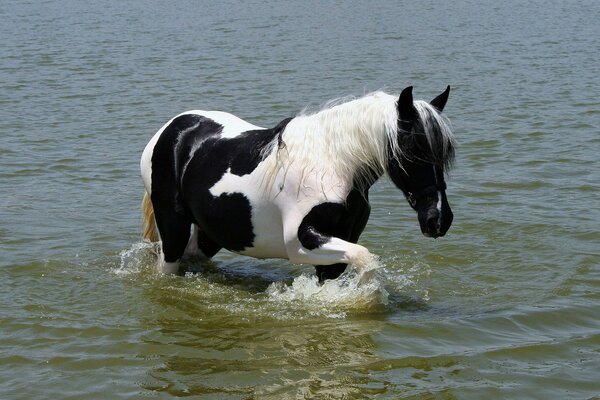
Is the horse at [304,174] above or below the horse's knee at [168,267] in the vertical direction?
above

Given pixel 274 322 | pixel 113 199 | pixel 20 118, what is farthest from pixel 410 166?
pixel 20 118

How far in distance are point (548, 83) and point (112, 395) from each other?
36.3 feet

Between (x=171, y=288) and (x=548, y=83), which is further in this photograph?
(x=548, y=83)

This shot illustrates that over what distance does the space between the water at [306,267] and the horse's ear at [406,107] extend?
3.79 feet

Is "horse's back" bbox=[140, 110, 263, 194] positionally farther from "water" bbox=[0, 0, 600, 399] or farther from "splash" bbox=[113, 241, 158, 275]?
"water" bbox=[0, 0, 600, 399]

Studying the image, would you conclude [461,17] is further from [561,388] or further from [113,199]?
[561,388]

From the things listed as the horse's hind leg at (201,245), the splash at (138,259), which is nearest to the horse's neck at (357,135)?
the horse's hind leg at (201,245)

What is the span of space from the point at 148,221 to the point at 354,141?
2.20 metres

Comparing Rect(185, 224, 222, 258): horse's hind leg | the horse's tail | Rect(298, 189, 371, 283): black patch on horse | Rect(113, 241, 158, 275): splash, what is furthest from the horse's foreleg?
Rect(113, 241, 158, 275): splash

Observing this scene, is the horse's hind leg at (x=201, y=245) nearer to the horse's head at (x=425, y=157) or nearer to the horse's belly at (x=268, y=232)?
the horse's belly at (x=268, y=232)

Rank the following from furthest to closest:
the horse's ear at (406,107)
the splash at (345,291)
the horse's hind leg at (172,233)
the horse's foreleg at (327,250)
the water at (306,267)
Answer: the horse's hind leg at (172,233), the splash at (345,291), the horse's foreleg at (327,250), the horse's ear at (406,107), the water at (306,267)

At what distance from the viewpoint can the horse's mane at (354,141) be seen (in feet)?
19.4

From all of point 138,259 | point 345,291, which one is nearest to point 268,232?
point 345,291

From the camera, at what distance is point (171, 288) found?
7.32 metres
